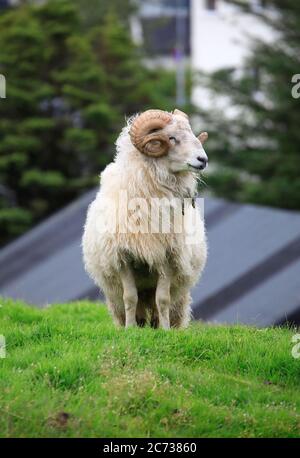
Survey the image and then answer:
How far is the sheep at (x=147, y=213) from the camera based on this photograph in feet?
29.6

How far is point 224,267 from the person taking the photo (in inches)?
615

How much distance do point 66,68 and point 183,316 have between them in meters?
19.4

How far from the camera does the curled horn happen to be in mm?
9008

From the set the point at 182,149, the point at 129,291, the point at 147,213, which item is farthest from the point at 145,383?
the point at 182,149

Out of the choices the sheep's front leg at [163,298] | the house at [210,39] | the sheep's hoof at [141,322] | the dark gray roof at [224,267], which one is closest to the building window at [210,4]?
the house at [210,39]

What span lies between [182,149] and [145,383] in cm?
233

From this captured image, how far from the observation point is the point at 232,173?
32156mm

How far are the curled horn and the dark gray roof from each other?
4102 millimetres

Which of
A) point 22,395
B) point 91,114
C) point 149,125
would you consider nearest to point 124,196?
point 149,125

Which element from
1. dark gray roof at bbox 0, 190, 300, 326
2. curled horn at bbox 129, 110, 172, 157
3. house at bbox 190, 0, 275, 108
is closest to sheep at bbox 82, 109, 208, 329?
curled horn at bbox 129, 110, 172, 157

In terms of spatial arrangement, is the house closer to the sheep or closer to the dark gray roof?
the dark gray roof

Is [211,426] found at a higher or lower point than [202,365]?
lower

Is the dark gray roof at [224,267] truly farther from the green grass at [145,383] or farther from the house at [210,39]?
the house at [210,39]
